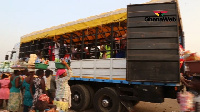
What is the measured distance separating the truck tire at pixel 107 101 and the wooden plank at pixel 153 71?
88 centimetres

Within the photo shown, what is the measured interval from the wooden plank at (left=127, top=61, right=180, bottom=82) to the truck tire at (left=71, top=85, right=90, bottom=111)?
211cm

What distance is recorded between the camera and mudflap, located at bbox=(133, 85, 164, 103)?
15.2 ft

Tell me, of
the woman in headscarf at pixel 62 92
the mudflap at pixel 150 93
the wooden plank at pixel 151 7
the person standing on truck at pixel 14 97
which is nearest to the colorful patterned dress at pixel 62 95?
the woman in headscarf at pixel 62 92

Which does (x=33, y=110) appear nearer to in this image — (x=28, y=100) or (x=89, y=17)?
(x=28, y=100)

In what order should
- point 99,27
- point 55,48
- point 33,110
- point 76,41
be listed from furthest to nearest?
point 76,41
point 55,48
point 99,27
point 33,110

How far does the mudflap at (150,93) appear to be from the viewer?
15.2 feet

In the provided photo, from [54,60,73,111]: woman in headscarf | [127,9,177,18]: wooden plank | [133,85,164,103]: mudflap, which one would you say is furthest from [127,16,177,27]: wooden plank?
[54,60,73,111]: woman in headscarf

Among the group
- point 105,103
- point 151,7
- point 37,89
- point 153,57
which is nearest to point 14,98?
point 37,89

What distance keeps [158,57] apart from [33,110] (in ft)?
11.6

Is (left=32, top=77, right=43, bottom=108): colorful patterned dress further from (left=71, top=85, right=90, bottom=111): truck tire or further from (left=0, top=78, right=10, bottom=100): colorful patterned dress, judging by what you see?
(left=0, top=78, right=10, bottom=100): colorful patterned dress

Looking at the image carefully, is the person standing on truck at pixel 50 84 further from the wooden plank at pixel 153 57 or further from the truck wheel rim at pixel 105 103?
the wooden plank at pixel 153 57

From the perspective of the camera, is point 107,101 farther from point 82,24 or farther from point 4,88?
point 4,88

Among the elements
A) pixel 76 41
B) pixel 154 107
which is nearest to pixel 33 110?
pixel 76 41

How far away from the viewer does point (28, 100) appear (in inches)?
183
